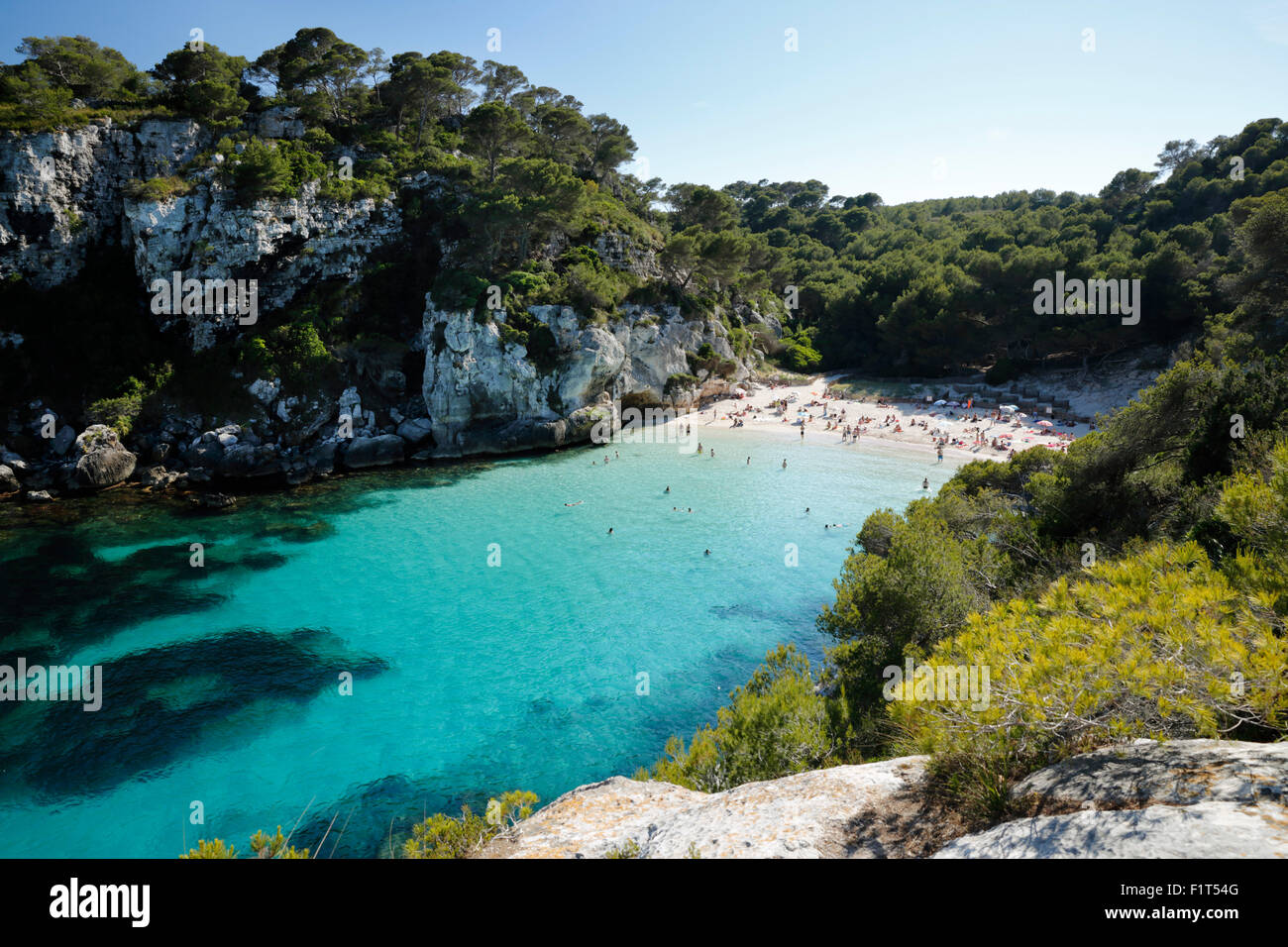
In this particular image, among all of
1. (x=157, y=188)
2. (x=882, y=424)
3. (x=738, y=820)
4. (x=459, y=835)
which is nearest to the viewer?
(x=738, y=820)

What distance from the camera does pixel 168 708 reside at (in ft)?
47.9

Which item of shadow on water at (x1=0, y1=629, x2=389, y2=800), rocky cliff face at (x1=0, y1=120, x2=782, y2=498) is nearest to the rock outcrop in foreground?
shadow on water at (x1=0, y1=629, x2=389, y2=800)

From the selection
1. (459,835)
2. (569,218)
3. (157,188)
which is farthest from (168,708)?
(569,218)

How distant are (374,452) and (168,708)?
23664 mm

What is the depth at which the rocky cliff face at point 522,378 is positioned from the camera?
123ft

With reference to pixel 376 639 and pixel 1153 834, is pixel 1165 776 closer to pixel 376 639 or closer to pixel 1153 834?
pixel 1153 834

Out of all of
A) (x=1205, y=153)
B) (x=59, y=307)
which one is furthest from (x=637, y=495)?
(x=1205, y=153)

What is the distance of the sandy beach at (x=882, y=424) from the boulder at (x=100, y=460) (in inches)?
1436

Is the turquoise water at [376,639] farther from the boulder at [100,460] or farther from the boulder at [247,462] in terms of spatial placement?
the boulder at [247,462]

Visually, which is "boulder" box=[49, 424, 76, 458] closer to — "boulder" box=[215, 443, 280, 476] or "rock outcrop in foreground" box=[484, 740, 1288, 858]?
"boulder" box=[215, 443, 280, 476]

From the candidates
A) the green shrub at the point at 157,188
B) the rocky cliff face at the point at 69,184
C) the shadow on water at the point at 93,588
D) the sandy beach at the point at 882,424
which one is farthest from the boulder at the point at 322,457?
the sandy beach at the point at 882,424

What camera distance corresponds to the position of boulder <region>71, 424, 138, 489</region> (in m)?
30.1

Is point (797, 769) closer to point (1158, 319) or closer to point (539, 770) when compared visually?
point (539, 770)
